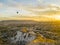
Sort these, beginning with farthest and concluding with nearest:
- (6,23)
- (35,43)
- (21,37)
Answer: (6,23) → (21,37) → (35,43)

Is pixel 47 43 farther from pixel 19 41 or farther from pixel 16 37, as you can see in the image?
pixel 16 37

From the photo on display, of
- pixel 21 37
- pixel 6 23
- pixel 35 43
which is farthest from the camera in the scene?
pixel 6 23

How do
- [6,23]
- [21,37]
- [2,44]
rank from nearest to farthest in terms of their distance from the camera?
[2,44] → [21,37] → [6,23]

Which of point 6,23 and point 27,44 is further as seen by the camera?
point 6,23

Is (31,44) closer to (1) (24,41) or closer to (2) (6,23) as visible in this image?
(1) (24,41)

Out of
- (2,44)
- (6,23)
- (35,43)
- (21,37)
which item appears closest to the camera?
(35,43)

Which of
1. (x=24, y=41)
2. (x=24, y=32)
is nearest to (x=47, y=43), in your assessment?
(x=24, y=41)

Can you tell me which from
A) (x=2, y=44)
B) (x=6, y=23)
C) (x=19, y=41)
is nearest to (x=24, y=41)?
(x=19, y=41)

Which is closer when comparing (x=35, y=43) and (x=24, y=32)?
(x=35, y=43)
